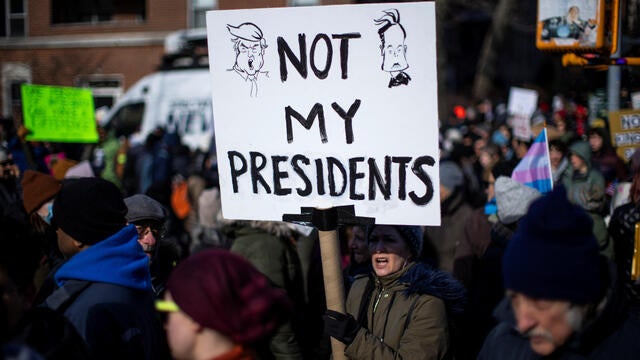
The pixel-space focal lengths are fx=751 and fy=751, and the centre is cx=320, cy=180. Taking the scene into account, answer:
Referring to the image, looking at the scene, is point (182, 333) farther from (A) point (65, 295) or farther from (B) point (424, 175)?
(B) point (424, 175)

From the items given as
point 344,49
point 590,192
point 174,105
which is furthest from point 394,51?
point 174,105

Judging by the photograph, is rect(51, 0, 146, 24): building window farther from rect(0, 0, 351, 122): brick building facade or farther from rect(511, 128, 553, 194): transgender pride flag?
rect(511, 128, 553, 194): transgender pride flag

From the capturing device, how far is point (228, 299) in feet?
6.93

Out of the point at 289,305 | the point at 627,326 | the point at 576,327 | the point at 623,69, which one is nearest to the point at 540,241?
the point at 576,327

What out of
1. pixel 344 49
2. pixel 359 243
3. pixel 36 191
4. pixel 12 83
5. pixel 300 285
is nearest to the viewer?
pixel 344 49

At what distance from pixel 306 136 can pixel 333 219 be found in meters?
0.40

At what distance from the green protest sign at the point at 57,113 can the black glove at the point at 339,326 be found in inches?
240

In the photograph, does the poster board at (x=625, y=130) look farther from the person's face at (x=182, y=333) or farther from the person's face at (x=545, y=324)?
the person's face at (x=182, y=333)

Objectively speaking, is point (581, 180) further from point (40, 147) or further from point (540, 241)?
point (40, 147)

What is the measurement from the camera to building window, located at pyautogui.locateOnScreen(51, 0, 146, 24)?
25.8m

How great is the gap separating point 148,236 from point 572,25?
4.08m

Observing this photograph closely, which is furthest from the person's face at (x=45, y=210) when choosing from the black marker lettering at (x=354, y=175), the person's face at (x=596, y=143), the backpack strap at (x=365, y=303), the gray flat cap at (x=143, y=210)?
the person's face at (x=596, y=143)

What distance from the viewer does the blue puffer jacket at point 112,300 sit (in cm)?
264

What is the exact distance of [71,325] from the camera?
242cm
